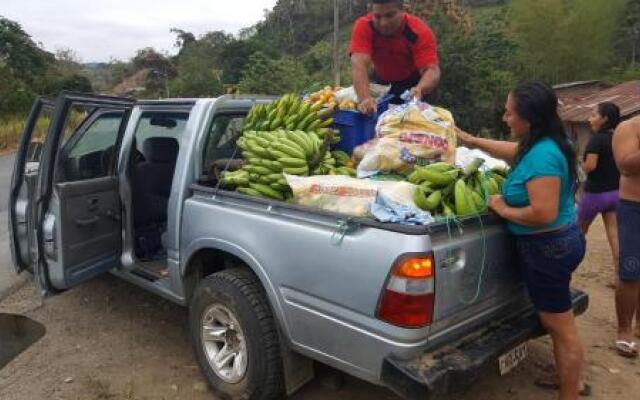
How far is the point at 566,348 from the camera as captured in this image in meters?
3.02

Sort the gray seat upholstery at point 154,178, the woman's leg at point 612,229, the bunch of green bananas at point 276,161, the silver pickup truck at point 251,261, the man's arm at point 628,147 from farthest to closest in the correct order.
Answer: the woman's leg at point 612,229, the gray seat upholstery at point 154,178, the man's arm at point 628,147, the bunch of green bananas at point 276,161, the silver pickup truck at point 251,261

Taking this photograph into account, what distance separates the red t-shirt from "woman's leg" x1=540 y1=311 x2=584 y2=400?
7.86 ft

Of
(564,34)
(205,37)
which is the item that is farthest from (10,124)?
(564,34)

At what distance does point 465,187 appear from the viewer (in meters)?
2.92

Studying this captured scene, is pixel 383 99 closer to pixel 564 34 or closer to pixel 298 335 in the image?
pixel 298 335

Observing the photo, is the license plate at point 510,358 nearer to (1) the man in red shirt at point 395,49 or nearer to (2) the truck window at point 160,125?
(1) the man in red shirt at point 395,49

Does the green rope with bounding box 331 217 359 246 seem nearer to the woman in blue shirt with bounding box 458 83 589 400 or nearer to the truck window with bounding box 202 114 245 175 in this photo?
the woman in blue shirt with bounding box 458 83 589 400

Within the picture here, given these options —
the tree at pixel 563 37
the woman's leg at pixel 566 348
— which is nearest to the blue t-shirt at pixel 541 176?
the woman's leg at pixel 566 348

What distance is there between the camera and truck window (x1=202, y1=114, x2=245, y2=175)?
3840 millimetres

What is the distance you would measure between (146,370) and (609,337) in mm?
3566

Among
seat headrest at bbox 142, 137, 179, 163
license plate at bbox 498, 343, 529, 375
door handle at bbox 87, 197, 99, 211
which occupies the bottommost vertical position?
license plate at bbox 498, 343, 529, 375

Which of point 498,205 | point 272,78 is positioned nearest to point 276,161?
point 498,205

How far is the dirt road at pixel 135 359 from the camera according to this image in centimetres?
350

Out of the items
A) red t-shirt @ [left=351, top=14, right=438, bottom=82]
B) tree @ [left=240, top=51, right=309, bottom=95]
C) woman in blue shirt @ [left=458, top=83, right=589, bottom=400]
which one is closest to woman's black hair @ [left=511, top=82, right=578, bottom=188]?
woman in blue shirt @ [left=458, top=83, right=589, bottom=400]
